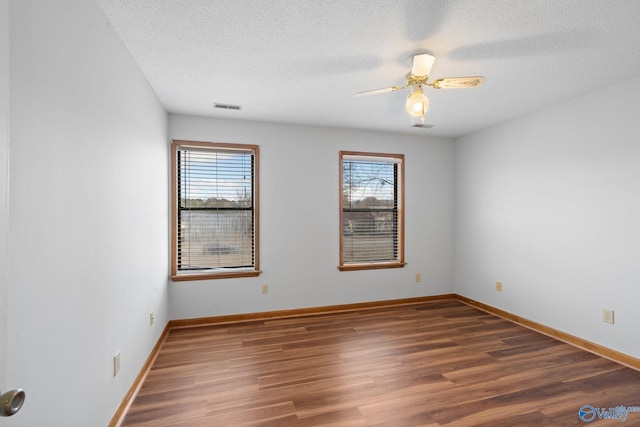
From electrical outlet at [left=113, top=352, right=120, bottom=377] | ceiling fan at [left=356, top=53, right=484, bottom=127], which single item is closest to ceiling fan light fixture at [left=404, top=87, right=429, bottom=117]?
ceiling fan at [left=356, top=53, right=484, bottom=127]

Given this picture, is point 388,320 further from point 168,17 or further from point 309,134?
point 168,17

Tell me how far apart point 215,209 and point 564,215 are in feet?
12.6

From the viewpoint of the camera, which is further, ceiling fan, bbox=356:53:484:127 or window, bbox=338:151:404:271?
window, bbox=338:151:404:271

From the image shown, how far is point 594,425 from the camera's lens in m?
1.82

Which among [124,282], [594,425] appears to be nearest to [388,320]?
[594,425]

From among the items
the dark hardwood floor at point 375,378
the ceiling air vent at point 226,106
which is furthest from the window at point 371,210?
the ceiling air vent at point 226,106

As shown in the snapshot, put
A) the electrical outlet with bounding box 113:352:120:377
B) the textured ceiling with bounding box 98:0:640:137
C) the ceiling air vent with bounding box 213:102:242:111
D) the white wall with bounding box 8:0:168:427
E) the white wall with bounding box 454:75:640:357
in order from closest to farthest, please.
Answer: the white wall with bounding box 8:0:168:427, the textured ceiling with bounding box 98:0:640:137, the electrical outlet with bounding box 113:352:120:377, the white wall with bounding box 454:75:640:357, the ceiling air vent with bounding box 213:102:242:111

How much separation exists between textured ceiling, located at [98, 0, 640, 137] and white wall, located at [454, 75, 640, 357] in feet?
1.29

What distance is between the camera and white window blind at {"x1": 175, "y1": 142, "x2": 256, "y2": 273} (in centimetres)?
345

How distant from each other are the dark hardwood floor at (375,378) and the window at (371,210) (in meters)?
1.01

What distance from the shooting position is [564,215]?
9.96 ft

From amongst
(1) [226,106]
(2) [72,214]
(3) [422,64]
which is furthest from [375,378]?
(1) [226,106]

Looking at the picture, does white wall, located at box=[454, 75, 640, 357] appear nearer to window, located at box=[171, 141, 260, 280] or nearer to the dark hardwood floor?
the dark hardwood floor

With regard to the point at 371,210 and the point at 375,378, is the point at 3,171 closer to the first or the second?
the point at 375,378
